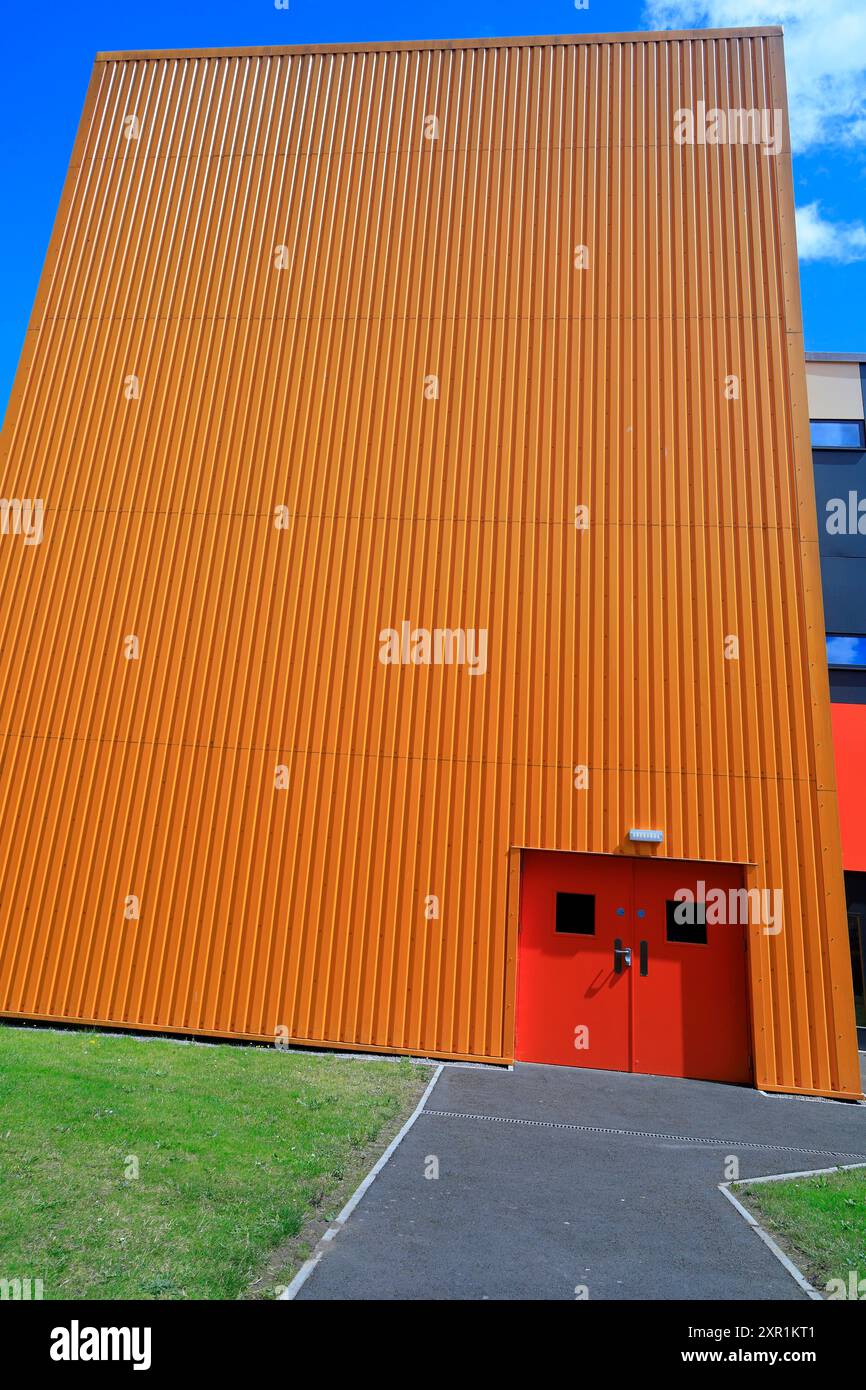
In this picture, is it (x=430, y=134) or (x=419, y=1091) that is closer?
(x=419, y=1091)

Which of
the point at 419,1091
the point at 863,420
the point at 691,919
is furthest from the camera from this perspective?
the point at 863,420

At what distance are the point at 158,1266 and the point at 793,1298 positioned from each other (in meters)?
3.59

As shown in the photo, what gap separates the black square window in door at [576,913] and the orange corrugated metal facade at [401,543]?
780mm

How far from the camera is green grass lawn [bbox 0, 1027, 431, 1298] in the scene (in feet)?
14.0

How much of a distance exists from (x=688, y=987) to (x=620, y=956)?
954 millimetres

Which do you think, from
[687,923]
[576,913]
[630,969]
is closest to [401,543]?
[576,913]

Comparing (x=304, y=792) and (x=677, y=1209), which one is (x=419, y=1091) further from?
(x=304, y=792)

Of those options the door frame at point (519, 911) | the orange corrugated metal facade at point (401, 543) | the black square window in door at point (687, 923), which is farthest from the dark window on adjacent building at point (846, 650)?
the black square window in door at point (687, 923)

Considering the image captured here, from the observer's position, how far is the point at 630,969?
10.4 meters

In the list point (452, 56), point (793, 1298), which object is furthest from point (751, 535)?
point (452, 56)

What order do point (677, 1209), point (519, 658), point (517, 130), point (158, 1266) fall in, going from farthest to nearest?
point (517, 130)
point (519, 658)
point (677, 1209)
point (158, 1266)

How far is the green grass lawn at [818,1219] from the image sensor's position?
4781 millimetres

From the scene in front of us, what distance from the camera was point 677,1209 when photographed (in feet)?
18.9

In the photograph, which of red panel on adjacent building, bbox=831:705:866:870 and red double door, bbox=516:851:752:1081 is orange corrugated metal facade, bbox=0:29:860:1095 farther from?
red panel on adjacent building, bbox=831:705:866:870
